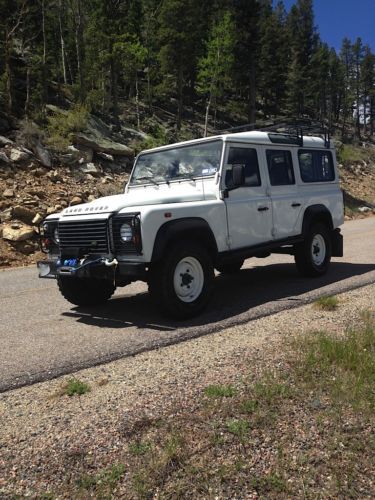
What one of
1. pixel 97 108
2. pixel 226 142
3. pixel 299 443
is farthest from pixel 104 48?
pixel 299 443

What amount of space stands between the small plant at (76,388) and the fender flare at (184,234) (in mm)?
1857

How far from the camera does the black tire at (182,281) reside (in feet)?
18.3

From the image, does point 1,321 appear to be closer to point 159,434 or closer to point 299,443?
point 159,434

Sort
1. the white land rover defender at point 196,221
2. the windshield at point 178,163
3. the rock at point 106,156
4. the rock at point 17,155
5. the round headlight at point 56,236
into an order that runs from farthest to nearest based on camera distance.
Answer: the rock at point 106,156, the rock at point 17,155, the windshield at point 178,163, the round headlight at point 56,236, the white land rover defender at point 196,221

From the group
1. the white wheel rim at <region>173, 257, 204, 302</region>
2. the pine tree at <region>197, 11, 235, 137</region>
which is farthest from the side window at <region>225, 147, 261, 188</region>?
the pine tree at <region>197, 11, 235, 137</region>

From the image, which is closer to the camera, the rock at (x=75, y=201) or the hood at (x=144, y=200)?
the hood at (x=144, y=200)

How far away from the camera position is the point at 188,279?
593 centimetres

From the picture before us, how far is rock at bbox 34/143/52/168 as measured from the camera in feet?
58.4

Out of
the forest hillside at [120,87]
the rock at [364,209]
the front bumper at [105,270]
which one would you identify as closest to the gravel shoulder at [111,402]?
the front bumper at [105,270]

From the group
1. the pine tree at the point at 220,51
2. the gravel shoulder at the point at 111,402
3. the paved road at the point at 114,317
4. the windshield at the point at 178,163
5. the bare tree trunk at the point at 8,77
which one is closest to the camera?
the gravel shoulder at the point at 111,402

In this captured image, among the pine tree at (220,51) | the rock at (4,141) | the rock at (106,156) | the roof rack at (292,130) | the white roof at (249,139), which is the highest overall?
the pine tree at (220,51)

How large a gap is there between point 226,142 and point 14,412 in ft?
14.9

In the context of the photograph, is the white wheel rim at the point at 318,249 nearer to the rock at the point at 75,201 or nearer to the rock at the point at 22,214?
the rock at the point at 22,214

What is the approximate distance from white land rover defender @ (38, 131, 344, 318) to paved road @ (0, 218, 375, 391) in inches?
14.3
